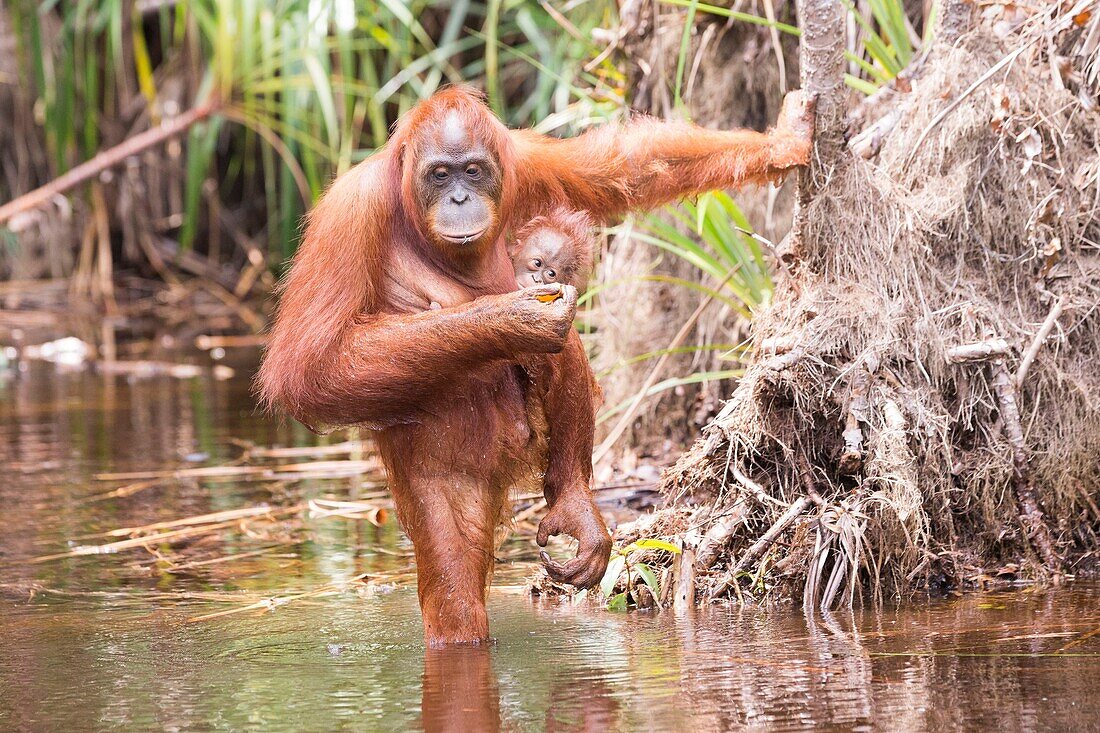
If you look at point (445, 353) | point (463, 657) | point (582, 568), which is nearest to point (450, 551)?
point (463, 657)

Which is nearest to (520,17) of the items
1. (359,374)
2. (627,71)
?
(627,71)

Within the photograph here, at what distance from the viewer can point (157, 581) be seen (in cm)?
448

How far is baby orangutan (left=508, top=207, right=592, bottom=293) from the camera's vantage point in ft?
13.2

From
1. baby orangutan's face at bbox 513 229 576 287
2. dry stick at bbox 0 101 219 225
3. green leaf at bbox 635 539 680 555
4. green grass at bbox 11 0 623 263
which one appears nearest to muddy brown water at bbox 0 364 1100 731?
green leaf at bbox 635 539 680 555

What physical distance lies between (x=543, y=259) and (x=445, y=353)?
69 cm

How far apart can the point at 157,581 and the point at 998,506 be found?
2493mm

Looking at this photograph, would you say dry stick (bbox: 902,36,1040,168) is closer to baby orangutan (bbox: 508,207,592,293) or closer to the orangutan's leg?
baby orangutan (bbox: 508,207,592,293)

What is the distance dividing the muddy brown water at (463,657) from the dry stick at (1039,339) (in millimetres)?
641

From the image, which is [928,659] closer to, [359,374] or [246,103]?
[359,374]

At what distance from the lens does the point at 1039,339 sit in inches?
162

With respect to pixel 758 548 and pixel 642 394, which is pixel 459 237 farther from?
pixel 642 394

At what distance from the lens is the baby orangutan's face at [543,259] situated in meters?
4.03

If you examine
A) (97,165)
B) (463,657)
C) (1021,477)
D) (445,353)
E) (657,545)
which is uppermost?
(97,165)

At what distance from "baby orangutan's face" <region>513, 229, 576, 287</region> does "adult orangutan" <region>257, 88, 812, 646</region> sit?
16 centimetres
